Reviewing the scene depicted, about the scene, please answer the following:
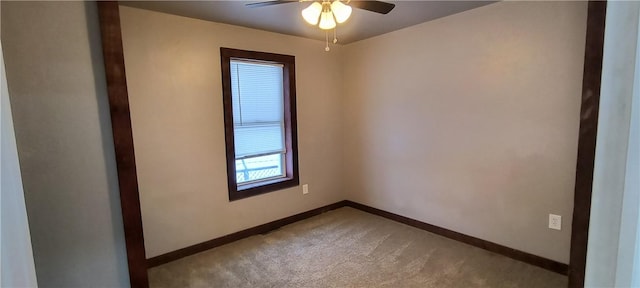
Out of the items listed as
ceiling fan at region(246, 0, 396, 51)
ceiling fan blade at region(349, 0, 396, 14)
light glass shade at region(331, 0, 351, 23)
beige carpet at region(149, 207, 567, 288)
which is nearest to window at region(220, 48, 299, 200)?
beige carpet at region(149, 207, 567, 288)

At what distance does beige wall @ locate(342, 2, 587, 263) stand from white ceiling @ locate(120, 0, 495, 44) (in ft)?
0.70

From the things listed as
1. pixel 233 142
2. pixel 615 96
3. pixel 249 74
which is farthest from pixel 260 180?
pixel 615 96

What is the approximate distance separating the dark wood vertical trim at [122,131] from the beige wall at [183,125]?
1.64 m

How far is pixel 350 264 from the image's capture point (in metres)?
2.58

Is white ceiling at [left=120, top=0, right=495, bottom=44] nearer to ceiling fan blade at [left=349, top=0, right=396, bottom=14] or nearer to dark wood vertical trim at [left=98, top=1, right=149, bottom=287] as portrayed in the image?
ceiling fan blade at [left=349, top=0, right=396, bottom=14]

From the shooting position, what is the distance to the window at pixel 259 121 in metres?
3.03

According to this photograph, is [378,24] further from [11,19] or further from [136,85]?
[11,19]

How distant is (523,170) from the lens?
2.50m

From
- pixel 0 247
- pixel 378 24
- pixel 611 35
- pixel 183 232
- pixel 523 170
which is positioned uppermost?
pixel 378 24

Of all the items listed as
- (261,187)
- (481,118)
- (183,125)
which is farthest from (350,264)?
(183,125)

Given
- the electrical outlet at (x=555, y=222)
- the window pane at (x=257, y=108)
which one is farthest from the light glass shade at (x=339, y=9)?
the electrical outlet at (x=555, y=222)

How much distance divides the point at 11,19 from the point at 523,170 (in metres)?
3.16

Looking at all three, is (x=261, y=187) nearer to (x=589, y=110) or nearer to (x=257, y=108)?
(x=257, y=108)

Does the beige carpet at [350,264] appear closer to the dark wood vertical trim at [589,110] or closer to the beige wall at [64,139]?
the beige wall at [64,139]
